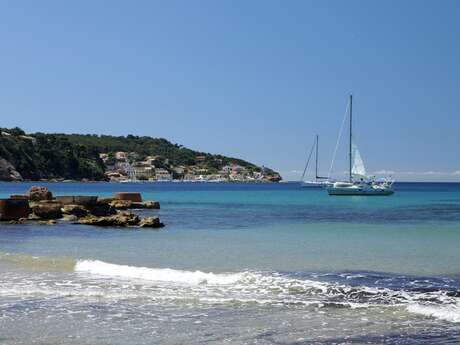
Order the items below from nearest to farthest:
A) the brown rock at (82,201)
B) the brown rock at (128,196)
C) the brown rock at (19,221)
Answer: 1. the brown rock at (19,221)
2. the brown rock at (82,201)
3. the brown rock at (128,196)

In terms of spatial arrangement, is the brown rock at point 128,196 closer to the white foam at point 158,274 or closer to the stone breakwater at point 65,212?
the stone breakwater at point 65,212

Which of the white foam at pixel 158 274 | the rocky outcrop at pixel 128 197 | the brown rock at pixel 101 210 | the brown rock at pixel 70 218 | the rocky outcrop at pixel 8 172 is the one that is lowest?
the white foam at pixel 158 274

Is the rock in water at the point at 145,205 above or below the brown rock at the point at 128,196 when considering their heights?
below

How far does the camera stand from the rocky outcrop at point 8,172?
157875 mm

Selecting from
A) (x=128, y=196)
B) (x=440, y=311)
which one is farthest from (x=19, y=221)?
(x=440, y=311)

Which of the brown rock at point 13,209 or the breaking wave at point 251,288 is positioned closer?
the breaking wave at point 251,288

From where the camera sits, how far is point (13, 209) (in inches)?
1308

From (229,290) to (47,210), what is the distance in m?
23.1

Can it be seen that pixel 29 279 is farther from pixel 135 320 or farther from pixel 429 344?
pixel 429 344

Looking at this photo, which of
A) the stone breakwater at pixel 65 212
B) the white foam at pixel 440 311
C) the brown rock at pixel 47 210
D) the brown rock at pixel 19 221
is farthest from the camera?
the brown rock at pixel 47 210

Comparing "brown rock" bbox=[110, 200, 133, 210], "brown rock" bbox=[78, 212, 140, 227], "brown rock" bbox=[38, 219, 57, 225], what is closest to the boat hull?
"brown rock" bbox=[110, 200, 133, 210]

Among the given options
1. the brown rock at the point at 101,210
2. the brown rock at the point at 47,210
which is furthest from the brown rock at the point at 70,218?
the brown rock at the point at 101,210

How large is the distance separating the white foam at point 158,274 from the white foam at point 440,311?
14.4ft

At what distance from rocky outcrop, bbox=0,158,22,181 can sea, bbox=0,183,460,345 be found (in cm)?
14160
